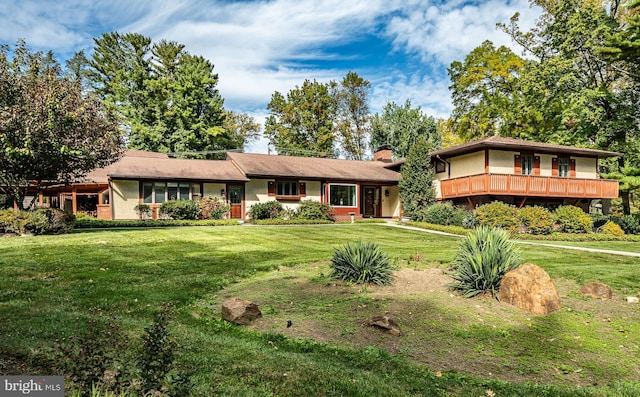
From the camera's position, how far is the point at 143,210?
21156mm

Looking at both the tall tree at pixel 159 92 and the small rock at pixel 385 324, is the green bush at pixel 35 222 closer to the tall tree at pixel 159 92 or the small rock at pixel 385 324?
the small rock at pixel 385 324

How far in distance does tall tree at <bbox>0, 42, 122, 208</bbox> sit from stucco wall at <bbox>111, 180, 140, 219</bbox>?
20.7ft

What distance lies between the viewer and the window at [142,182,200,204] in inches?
859

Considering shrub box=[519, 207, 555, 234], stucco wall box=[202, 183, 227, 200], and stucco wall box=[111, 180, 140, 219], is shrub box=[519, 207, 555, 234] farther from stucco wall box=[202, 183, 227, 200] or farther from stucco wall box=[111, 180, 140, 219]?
stucco wall box=[111, 180, 140, 219]

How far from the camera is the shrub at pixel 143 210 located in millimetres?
21062

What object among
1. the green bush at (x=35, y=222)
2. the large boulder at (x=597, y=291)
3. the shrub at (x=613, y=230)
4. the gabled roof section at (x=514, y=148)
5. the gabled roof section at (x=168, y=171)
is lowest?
the shrub at (x=613, y=230)

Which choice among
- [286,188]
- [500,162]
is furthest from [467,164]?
[286,188]

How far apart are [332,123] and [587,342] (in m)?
40.1

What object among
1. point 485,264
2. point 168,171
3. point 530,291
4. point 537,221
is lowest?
point 530,291

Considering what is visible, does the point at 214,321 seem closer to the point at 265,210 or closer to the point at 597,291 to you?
the point at 597,291

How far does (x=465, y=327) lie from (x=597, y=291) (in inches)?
119

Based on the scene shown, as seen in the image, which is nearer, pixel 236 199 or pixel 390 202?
pixel 236 199

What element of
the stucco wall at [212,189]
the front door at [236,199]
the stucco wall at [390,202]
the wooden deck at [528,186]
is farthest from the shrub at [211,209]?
the wooden deck at [528,186]

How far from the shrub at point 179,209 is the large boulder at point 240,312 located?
57.2 feet
